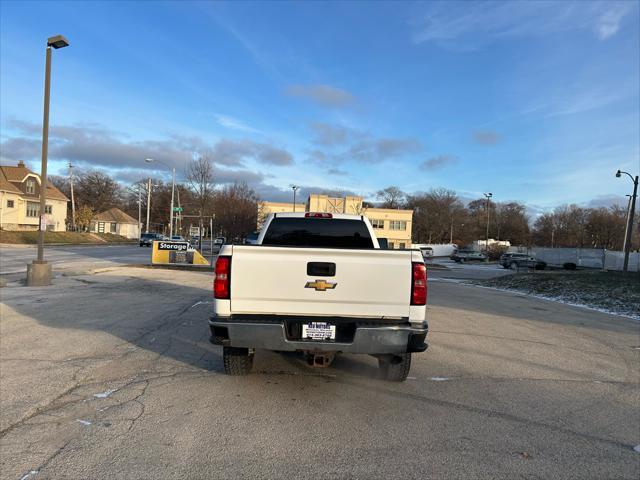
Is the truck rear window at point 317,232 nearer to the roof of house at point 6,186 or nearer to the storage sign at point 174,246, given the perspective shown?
the storage sign at point 174,246

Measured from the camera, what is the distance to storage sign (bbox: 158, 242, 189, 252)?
23125mm

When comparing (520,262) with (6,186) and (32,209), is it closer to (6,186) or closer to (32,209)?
(6,186)

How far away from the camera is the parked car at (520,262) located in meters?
43.0

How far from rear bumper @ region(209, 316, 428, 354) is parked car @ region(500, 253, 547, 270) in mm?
41253

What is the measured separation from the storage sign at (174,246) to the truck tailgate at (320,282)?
64.7 ft

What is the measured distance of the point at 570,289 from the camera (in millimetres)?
18141

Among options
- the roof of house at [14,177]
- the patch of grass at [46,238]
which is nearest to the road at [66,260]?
the patch of grass at [46,238]

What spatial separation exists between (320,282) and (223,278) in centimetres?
96

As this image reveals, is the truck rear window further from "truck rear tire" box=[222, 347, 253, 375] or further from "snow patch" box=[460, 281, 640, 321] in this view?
"snow patch" box=[460, 281, 640, 321]

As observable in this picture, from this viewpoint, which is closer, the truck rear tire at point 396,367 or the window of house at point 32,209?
the truck rear tire at point 396,367

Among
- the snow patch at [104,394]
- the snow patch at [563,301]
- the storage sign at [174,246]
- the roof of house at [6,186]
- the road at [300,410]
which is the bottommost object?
the snow patch at [563,301]

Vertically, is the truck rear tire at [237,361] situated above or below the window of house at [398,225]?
below

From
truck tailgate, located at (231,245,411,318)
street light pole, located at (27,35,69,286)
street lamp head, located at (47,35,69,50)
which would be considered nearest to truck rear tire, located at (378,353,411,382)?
truck tailgate, located at (231,245,411,318)

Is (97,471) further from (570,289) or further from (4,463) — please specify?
(570,289)
